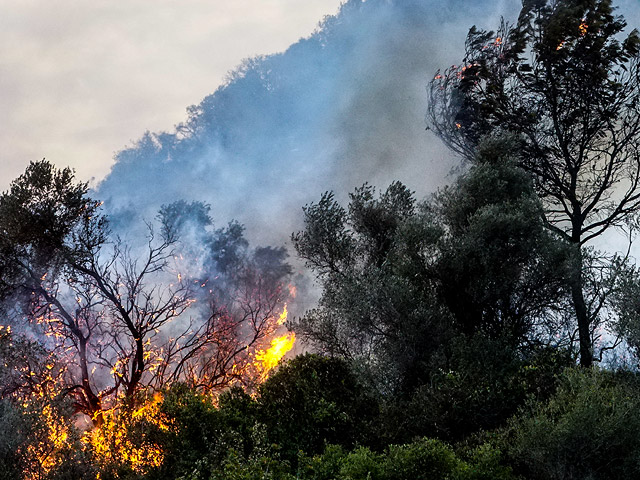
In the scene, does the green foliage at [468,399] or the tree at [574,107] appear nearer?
the green foliage at [468,399]

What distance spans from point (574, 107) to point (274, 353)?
1463 cm

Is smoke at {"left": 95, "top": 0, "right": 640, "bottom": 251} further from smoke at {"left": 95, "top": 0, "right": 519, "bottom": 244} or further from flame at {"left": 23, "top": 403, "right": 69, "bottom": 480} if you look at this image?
flame at {"left": 23, "top": 403, "right": 69, "bottom": 480}

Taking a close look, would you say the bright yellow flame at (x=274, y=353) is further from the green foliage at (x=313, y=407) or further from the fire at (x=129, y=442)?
the fire at (x=129, y=442)

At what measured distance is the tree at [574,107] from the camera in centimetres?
2398

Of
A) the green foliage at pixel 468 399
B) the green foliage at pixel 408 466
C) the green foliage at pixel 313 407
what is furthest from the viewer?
the green foliage at pixel 468 399

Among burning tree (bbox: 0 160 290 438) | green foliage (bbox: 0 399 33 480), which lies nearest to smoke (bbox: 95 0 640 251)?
burning tree (bbox: 0 160 290 438)

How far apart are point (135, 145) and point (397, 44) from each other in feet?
Answer: 57.0

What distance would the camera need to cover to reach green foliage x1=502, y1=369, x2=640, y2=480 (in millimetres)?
13328

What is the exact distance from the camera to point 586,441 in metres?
13.4

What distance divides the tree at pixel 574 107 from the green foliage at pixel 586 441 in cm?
1082

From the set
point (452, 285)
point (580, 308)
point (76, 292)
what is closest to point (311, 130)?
point (76, 292)

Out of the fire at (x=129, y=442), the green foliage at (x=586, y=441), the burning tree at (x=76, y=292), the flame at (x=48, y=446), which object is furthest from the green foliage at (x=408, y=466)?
the burning tree at (x=76, y=292)

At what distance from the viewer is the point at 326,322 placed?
22.6 metres

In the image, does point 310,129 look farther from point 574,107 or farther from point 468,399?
point 468,399
